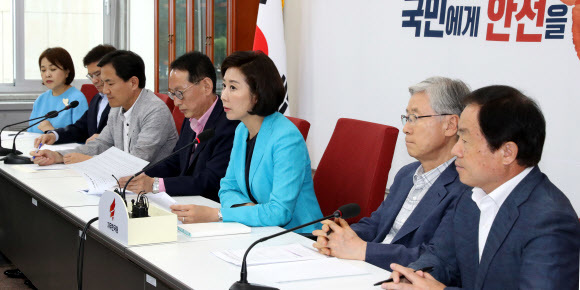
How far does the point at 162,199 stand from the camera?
267 centimetres

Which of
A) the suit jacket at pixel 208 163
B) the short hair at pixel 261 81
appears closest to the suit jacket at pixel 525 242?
the short hair at pixel 261 81

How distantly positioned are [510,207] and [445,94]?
25.1 inches

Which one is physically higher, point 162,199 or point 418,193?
point 418,193

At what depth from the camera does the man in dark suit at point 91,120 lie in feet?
14.8

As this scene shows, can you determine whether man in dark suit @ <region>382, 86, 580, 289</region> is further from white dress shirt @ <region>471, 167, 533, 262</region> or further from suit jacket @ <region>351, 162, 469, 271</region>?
suit jacket @ <region>351, 162, 469, 271</region>

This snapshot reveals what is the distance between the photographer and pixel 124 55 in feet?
12.4

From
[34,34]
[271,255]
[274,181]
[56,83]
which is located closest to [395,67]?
[274,181]

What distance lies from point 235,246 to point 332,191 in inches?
30.9

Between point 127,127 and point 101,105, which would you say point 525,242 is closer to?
point 127,127

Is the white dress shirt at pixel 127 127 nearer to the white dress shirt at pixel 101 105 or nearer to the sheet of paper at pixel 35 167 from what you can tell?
Answer: the sheet of paper at pixel 35 167

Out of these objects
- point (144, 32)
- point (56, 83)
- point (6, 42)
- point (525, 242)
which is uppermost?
point (144, 32)

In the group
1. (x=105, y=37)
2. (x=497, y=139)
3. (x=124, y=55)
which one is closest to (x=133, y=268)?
(x=497, y=139)

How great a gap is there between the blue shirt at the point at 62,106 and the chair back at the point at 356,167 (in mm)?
2688

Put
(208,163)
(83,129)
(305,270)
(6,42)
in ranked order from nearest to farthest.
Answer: (305,270)
(208,163)
(83,129)
(6,42)
